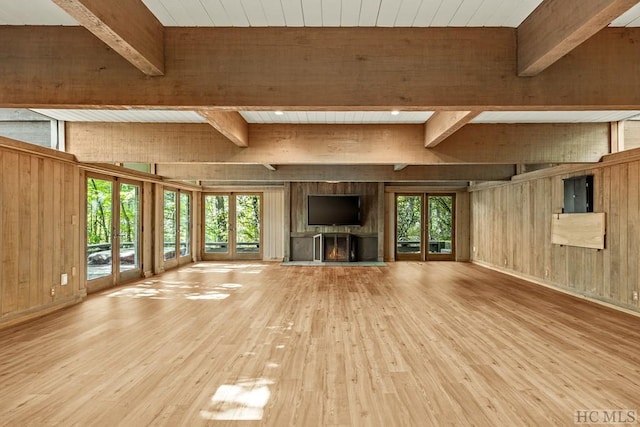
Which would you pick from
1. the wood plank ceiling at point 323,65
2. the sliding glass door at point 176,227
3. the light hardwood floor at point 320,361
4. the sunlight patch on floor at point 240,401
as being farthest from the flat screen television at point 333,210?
the wood plank ceiling at point 323,65

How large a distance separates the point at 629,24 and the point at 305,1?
7.38ft

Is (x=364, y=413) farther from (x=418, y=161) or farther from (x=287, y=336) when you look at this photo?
(x=418, y=161)

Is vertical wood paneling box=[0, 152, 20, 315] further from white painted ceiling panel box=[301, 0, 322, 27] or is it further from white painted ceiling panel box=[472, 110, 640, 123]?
white painted ceiling panel box=[472, 110, 640, 123]

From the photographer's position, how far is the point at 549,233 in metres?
A: 7.32

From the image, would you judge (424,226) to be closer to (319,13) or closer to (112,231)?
(112,231)

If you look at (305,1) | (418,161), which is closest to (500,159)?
(418,161)

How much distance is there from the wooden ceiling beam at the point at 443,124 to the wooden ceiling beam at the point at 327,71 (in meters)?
0.90

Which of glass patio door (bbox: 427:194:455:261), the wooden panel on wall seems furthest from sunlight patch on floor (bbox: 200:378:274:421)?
glass patio door (bbox: 427:194:455:261)

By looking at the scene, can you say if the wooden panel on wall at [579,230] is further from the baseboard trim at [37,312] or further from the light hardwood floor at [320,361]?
the baseboard trim at [37,312]

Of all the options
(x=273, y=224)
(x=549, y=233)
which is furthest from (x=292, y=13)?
(x=273, y=224)

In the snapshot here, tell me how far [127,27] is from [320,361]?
2925 mm

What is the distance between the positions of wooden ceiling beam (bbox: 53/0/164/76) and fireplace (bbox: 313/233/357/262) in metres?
8.56

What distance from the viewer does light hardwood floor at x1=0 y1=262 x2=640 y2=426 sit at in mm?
2537

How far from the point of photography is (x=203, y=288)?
22.9ft
